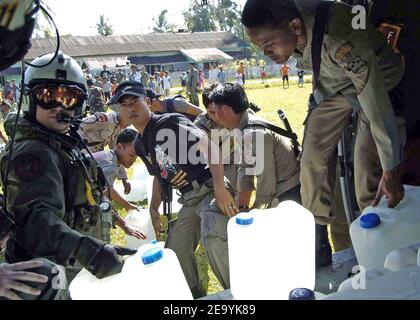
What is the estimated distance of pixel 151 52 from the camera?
A: 163 feet

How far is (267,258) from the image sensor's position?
2.40m

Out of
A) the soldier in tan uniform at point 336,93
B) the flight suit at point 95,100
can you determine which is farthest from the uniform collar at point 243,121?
the flight suit at point 95,100

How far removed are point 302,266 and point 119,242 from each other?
3.18 m

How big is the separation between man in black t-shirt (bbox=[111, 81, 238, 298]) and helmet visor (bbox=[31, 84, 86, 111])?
3.33ft

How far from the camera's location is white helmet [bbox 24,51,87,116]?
2.51m

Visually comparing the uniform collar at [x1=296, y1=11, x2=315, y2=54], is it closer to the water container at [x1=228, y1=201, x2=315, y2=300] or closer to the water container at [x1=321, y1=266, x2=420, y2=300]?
the water container at [x1=228, y1=201, x2=315, y2=300]

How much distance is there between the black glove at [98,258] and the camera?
6.41 feet

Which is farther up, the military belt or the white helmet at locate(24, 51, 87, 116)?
the white helmet at locate(24, 51, 87, 116)

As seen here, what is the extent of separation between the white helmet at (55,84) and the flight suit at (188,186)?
0.99m

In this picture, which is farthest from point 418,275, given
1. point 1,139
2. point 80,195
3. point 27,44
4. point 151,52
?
point 151,52

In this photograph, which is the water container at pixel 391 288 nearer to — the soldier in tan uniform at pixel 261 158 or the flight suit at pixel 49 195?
the flight suit at pixel 49 195

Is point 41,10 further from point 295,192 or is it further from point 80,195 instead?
point 295,192

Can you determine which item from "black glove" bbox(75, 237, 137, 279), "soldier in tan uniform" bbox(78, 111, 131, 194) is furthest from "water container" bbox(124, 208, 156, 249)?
"black glove" bbox(75, 237, 137, 279)

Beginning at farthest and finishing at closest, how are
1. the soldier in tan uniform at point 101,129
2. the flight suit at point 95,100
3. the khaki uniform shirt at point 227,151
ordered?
the flight suit at point 95,100 → the soldier in tan uniform at point 101,129 → the khaki uniform shirt at point 227,151
